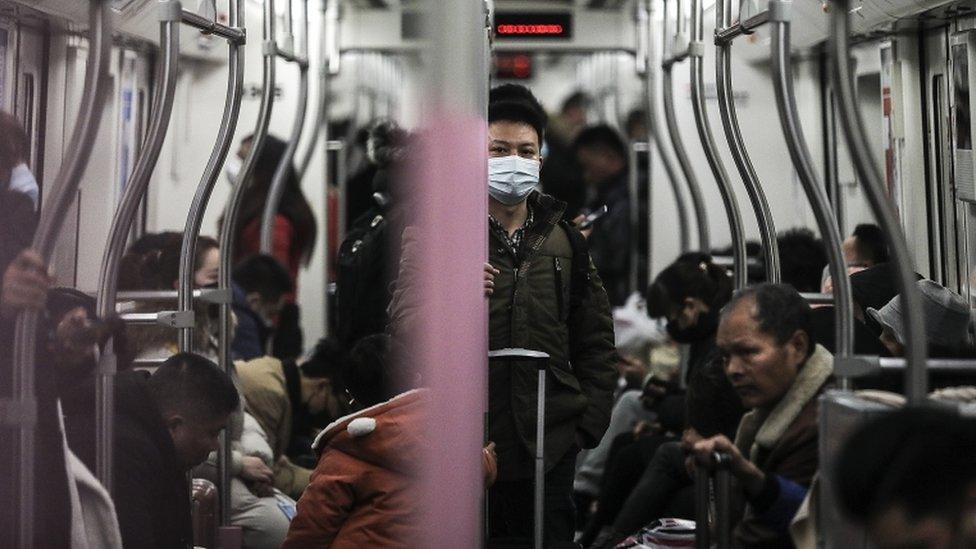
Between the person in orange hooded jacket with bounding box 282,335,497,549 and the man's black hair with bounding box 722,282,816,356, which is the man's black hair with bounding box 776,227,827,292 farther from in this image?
the person in orange hooded jacket with bounding box 282,335,497,549

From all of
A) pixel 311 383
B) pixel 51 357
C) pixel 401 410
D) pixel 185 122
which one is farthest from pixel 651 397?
pixel 51 357

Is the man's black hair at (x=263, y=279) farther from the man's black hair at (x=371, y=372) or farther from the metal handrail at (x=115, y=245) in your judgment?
the metal handrail at (x=115, y=245)

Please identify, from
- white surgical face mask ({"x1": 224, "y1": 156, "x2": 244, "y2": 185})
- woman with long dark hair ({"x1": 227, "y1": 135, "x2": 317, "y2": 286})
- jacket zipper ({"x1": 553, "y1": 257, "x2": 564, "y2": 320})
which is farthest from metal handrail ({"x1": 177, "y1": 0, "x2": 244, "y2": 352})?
woman with long dark hair ({"x1": 227, "y1": 135, "x2": 317, "y2": 286})

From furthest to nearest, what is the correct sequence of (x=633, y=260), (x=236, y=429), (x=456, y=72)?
(x=633, y=260) < (x=236, y=429) < (x=456, y=72)

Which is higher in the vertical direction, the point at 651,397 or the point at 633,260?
the point at 633,260

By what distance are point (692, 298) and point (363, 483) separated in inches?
85.4

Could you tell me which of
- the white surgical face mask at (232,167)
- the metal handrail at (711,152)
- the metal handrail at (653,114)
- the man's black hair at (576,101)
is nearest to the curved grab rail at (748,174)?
the metal handrail at (711,152)

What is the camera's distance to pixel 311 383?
5.79 meters

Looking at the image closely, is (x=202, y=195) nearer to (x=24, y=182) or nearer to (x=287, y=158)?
(x=24, y=182)

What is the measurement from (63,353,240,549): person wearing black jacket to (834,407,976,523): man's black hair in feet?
5.35

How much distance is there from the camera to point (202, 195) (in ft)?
13.3

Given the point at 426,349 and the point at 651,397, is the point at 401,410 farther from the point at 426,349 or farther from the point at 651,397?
the point at 651,397

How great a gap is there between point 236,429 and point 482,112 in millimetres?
2395

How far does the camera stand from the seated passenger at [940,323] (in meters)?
3.10
